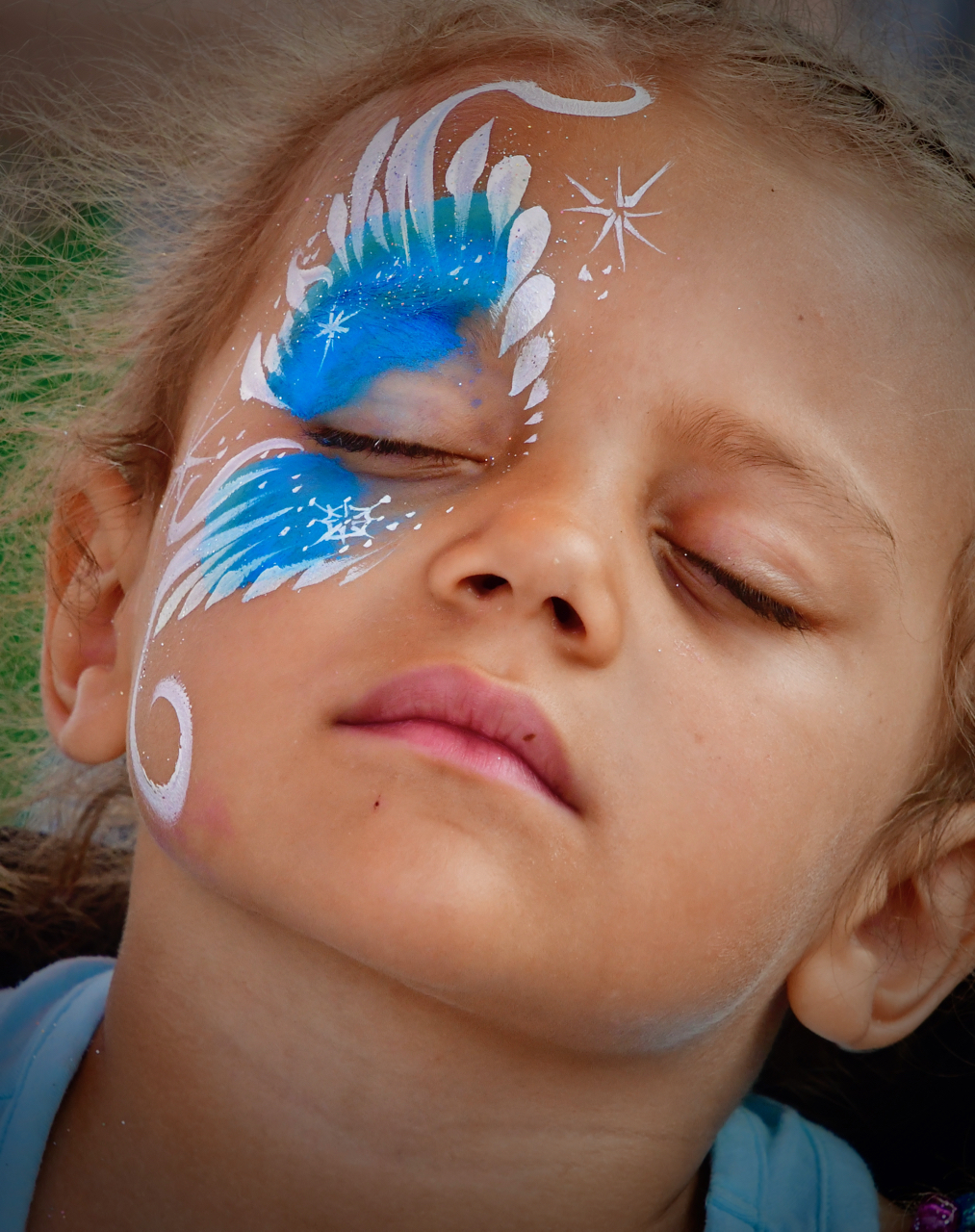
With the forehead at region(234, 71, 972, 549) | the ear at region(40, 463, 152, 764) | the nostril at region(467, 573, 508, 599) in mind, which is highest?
→ the forehead at region(234, 71, 972, 549)

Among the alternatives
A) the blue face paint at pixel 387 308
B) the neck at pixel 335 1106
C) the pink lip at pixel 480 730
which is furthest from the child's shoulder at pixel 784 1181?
the blue face paint at pixel 387 308

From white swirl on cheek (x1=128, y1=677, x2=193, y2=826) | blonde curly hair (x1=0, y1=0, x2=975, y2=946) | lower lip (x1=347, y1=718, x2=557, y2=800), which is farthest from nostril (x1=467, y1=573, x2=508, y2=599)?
blonde curly hair (x1=0, y1=0, x2=975, y2=946)

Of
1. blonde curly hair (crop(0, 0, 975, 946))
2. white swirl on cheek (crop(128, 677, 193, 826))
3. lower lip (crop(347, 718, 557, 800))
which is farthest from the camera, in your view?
blonde curly hair (crop(0, 0, 975, 946))

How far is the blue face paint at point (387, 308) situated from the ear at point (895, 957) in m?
0.65

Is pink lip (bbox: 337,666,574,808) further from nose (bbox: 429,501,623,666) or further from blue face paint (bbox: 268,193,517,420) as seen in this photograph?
blue face paint (bbox: 268,193,517,420)

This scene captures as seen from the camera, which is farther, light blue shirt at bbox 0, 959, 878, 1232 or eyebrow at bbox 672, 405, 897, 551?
light blue shirt at bbox 0, 959, 878, 1232

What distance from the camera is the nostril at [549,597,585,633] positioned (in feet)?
3.05

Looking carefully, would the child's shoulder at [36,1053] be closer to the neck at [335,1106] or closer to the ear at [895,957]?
the neck at [335,1106]

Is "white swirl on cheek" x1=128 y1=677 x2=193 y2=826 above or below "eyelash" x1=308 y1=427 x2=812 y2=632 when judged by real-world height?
below

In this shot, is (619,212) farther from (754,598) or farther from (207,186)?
(207,186)

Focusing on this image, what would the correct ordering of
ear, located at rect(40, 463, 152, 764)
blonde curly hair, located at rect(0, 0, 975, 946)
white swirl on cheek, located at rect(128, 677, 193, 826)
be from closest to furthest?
white swirl on cheek, located at rect(128, 677, 193, 826)
blonde curly hair, located at rect(0, 0, 975, 946)
ear, located at rect(40, 463, 152, 764)

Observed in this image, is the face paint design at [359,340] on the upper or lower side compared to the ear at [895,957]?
upper

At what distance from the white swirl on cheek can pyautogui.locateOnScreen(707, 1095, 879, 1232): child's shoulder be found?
0.71m

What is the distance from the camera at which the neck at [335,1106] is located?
3.46ft
